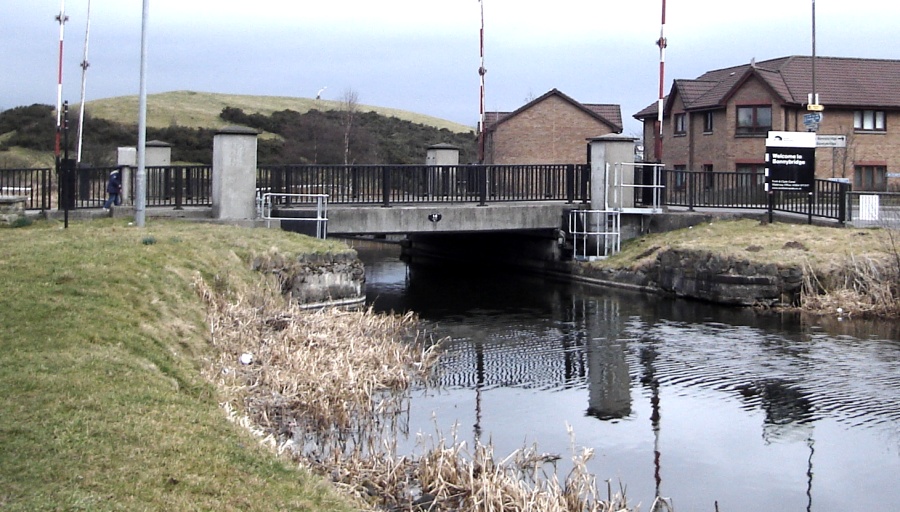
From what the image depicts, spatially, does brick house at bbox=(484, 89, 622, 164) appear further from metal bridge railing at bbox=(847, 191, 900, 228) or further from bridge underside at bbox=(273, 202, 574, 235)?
metal bridge railing at bbox=(847, 191, 900, 228)

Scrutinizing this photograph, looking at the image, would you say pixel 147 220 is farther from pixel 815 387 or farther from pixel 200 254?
pixel 815 387

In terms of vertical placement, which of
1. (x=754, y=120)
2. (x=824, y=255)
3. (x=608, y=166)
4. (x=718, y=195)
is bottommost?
(x=824, y=255)

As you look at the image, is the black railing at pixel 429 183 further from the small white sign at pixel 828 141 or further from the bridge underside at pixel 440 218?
the small white sign at pixel 828 141

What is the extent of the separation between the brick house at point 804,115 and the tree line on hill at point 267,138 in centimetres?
1487

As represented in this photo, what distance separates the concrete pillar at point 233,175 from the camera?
80.3 ft

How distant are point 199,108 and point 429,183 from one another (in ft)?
213

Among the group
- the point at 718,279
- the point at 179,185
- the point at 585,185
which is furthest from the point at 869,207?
the point at 179,185

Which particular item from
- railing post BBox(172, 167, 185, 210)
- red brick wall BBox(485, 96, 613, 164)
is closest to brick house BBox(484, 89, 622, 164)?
red brick wall BBox(485, 96, 613, 164)

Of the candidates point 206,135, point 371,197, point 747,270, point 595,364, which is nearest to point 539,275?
point 371,197

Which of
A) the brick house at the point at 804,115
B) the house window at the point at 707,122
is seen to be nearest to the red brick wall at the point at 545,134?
the brick house at the point at 804,115

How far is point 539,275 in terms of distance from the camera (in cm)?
3061

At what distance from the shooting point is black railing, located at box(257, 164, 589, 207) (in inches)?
1048

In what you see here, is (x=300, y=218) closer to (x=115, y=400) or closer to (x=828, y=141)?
(x=828, y=141)

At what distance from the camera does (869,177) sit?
48.6m
